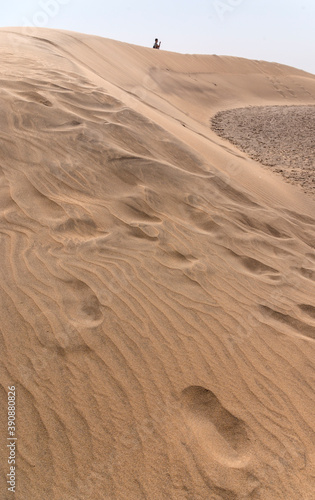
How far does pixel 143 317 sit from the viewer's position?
7.99ft

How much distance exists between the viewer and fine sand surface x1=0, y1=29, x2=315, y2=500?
1.74 meters

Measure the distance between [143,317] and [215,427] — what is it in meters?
0.80

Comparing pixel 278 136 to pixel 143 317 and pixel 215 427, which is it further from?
pixel 215 427

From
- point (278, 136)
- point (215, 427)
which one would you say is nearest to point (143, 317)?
point (215, 427)

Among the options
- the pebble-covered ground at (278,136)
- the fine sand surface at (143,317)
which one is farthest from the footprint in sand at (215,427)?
the pebble-covered ground at (278,136)

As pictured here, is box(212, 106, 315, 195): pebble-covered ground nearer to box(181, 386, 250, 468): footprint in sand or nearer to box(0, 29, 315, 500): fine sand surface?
box(0, 29, 315, 500): fine sand surface

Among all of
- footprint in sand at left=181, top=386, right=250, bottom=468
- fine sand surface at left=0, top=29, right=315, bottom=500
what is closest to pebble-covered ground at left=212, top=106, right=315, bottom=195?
fine sand surface at left=0, top=29, right=315, bottom=500

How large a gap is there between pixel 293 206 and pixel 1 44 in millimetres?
7397

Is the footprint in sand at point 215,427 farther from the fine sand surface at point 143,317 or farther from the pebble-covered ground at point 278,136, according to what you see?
the pebble-covered ground at point 278,136

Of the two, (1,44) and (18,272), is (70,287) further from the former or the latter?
(1,44)

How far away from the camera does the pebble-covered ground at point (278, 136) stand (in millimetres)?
6820

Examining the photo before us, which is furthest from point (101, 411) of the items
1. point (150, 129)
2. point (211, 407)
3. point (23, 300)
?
point (150, 129)

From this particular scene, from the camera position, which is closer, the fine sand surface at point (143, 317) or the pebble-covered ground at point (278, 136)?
the fine sand surface at point (143, 317)

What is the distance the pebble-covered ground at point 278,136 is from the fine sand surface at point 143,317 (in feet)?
7.36
